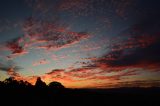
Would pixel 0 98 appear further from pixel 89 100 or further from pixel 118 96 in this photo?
pixel 118 96

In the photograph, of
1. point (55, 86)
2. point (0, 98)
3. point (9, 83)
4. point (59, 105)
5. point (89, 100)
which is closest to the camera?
point (0, 98)

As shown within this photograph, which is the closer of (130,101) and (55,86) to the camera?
(130,101)

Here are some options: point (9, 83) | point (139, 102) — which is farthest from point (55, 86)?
point (139, 102)

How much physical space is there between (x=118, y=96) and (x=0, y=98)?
45.6 m

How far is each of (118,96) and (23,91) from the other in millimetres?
39252

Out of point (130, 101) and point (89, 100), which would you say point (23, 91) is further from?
point (130, 101)

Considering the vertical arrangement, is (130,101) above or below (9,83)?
below

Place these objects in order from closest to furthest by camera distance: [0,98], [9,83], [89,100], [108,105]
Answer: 1. [0,98]
2. [108,105]
3. [89,100]
4. [9,83]

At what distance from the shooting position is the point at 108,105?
249ft

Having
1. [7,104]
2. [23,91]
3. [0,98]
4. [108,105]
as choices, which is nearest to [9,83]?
[23,91]

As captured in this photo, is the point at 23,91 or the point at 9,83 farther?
the point at 9,83

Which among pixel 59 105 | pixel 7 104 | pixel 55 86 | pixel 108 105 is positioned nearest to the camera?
pixel 7 104

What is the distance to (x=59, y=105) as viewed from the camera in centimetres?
7006

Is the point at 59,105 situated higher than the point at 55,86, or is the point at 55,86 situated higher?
the point at 55,86
